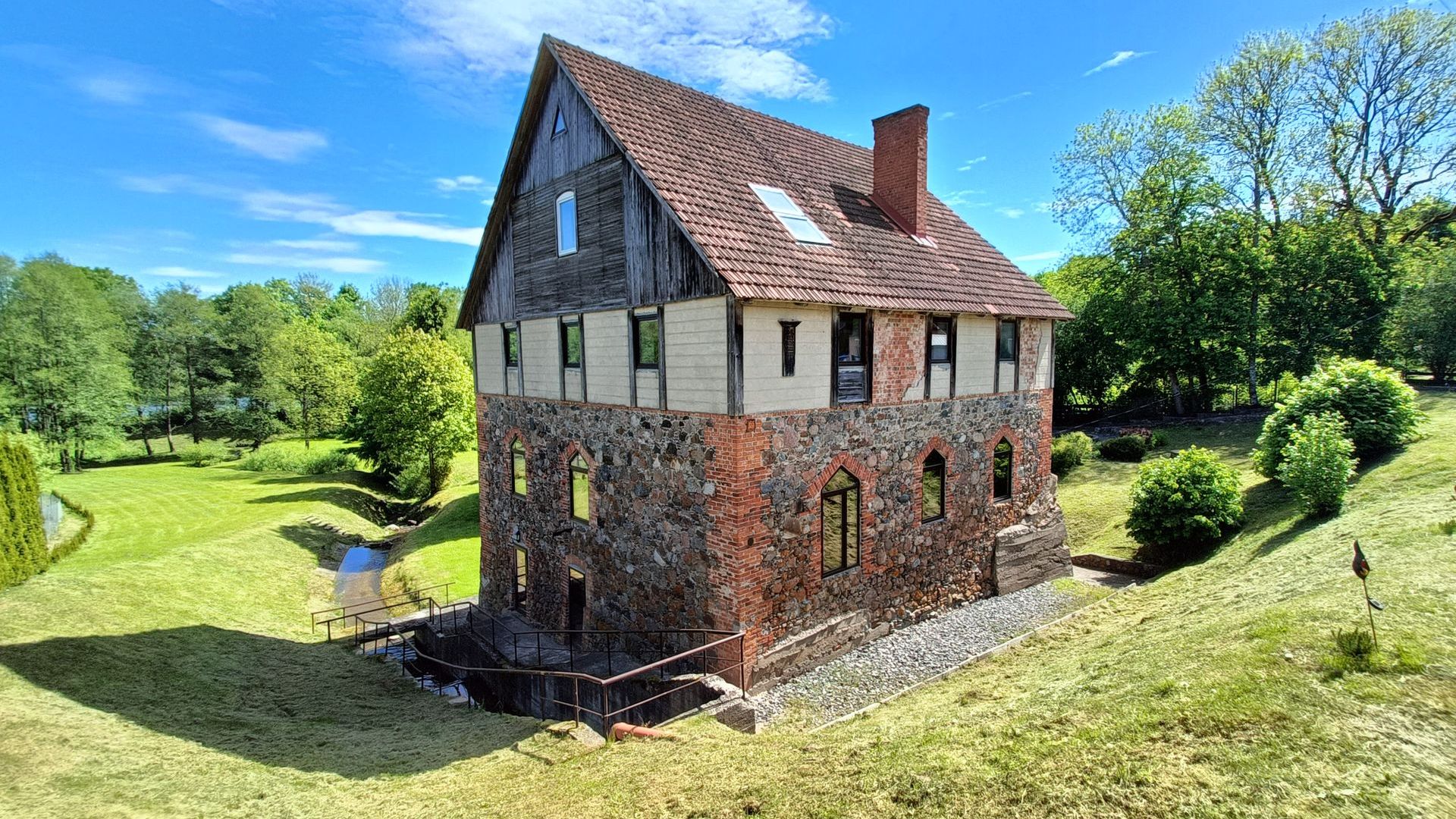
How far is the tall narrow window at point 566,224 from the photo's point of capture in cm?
1353

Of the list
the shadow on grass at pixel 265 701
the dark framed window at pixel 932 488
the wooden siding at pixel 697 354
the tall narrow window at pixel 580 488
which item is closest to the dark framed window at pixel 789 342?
the wooden siding at pixel 697 354

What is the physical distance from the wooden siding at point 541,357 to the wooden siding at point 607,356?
142cm

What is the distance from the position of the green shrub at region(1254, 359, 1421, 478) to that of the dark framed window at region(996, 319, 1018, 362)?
683 cm

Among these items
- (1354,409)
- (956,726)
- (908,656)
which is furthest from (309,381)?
(1354,409)

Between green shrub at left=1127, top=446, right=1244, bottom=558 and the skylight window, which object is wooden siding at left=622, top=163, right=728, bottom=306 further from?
green shrub at left=1127, top=446, right=1244, bottom=558

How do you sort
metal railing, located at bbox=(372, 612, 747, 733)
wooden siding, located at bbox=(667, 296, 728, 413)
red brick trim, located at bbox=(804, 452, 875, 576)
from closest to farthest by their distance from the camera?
1. metal railing, located at bbox=(372, 612, 747, 733)
2. wooden siding, located at bbox=(667, 296, 728, 413)
3. red brick trim, located at bbox=(804, 452, 875, 576)

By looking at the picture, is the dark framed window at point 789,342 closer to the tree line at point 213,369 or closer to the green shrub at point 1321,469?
the green shrub at point 1321,469

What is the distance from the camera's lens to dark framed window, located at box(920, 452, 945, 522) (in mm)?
13609

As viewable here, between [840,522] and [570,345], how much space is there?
7.11 m

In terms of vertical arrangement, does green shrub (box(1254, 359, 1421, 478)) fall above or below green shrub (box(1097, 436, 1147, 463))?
above

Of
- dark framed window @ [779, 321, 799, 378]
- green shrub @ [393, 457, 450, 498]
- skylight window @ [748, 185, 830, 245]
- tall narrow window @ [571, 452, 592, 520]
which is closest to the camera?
dark framed window @ [779, 321, 799, 378]

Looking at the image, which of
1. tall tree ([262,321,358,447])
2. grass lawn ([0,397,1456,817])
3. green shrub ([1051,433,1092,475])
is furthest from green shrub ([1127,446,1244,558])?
tall tree ([262,321,358,447])

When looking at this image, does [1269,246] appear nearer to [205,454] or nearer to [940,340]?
[940,340]

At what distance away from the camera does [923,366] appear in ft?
43.8
